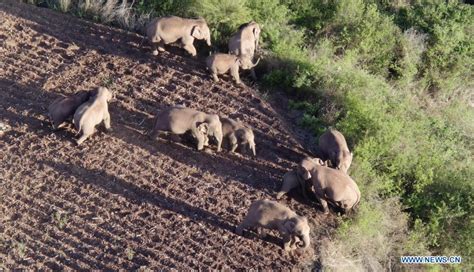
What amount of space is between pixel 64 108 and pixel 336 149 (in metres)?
4.71

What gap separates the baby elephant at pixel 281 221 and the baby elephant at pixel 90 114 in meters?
3.17

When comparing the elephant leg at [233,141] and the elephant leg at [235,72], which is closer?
the elephant leg at [233,141]

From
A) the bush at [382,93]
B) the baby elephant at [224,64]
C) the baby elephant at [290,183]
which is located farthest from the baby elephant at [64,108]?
the baby elephant at [290,183]

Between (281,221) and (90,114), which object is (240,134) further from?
(90,114)

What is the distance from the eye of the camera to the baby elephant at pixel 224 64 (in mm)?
11078

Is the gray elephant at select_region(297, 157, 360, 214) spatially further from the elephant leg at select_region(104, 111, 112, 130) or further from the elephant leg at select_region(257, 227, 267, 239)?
the elephant leg at select_region(104, 111, 112, 130)

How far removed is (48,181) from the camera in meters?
9.28

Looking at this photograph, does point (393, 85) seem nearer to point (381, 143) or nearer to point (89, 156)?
point (381, 143)

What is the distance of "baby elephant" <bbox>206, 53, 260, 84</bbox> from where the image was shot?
11078mm

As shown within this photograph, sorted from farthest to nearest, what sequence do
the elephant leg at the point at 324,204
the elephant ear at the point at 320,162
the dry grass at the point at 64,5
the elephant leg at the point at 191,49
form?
the dry grass at the point at 64,5 < the elephant leg at the point at 191,49 < the elephant ear at the point at 320,162 < the elephant leg at the point at 324,204

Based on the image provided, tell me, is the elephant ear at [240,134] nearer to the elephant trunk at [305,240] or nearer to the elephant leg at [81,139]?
the elephant trunk at [305,240]

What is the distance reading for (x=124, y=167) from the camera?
9555mm

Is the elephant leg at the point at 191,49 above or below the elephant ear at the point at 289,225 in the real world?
above

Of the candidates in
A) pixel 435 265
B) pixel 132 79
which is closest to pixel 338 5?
pixel 132 79
